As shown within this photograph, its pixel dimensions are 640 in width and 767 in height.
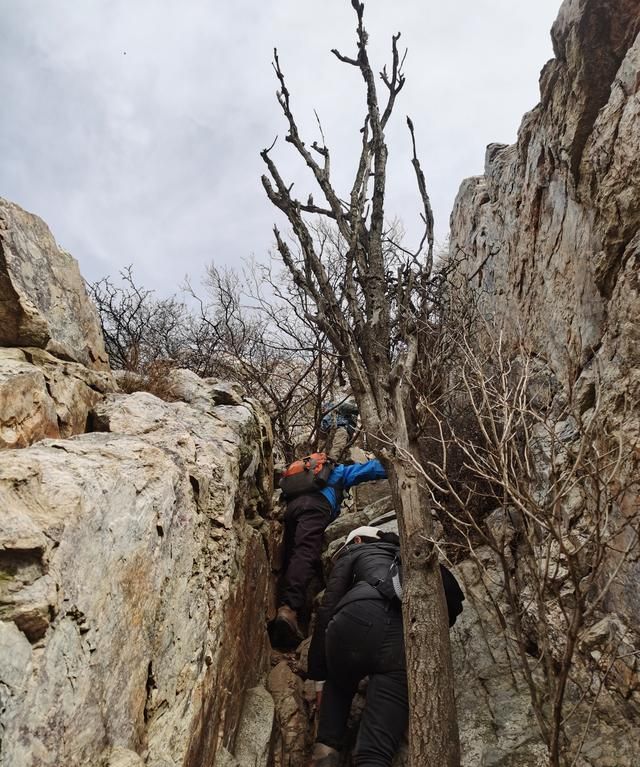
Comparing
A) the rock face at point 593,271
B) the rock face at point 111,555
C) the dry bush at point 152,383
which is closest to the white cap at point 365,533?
the rock face at point 111,555

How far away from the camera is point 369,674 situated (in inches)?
145

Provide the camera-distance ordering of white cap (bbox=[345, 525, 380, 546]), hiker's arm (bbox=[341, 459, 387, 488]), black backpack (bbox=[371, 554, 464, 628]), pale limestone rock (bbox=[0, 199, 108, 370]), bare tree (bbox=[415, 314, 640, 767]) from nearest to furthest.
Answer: bare tree (bbox=[415, 314, 640, 767]), pale limestone rock (bbox=[0, 199, 108, 370]), black backpack (bbox=[371, 554, 464, 628]), white cap (bbox=[345, 525, 380, 546]), hiker's arm (bbox=[341, 459, 387, 488])

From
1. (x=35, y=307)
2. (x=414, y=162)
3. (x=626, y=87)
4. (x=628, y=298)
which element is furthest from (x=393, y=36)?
(x=35, y=307)

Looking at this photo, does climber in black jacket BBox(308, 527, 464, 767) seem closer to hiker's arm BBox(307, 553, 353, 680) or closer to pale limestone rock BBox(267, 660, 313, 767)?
hiker's arm BBox(307, 553, 353, 680)

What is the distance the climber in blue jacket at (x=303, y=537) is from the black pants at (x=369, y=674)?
1.14 m

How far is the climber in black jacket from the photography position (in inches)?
134

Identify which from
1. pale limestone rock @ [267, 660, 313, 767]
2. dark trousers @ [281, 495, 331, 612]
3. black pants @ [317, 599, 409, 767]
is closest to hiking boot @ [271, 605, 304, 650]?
dark trousers @ [281, 495, 331, 612]

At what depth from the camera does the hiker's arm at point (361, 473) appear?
583 cm

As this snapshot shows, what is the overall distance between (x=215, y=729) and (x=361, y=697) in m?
1.53

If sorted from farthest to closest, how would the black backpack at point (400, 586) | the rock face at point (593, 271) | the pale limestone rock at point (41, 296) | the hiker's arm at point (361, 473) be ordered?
1. the hiker's arm at point (361, 473)
2. the black backpack at point (400, 586)
3. the pale limestone rock at point (41, 296)
4. the rock face at point (593, 271)

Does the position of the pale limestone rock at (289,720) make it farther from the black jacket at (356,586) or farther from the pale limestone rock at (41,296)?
the pale limestone rock at (41,296)

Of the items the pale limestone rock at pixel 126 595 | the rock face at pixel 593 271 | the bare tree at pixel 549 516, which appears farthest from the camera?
the rock face at pixel 593 271

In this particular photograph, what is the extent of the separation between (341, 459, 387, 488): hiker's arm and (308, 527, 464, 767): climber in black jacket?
169 centimetres

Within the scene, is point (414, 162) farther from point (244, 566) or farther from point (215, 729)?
point (215, 729)
